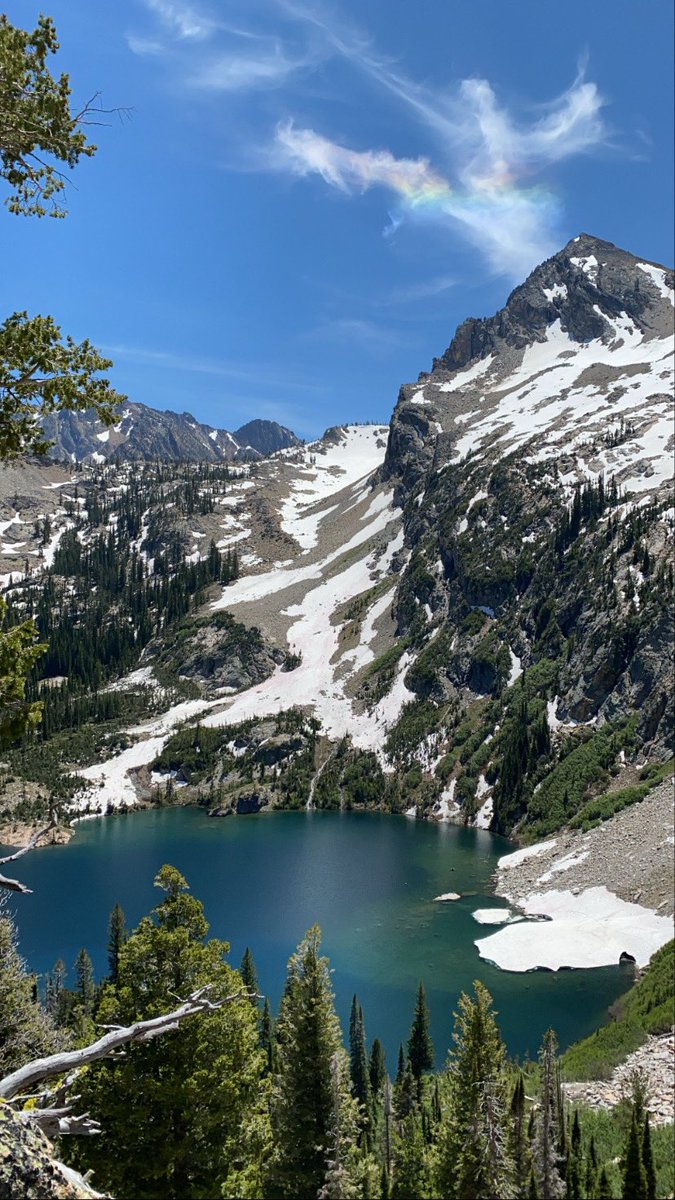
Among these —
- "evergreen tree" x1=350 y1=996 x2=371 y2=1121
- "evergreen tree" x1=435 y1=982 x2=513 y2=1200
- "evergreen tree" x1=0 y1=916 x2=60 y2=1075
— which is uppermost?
"evergreen tree" x1=0 y1=916 x2=60 y2=1075

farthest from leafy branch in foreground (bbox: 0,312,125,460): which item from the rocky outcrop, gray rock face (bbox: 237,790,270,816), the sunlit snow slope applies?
the rocky outcrop

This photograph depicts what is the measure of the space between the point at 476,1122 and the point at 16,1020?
12.0 meters

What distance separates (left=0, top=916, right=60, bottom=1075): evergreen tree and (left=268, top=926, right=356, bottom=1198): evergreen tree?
6.82 m

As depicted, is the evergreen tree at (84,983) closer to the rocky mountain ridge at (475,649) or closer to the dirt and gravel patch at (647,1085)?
the dirt and gravel patch at (647,1085)

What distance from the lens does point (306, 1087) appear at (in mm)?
16406

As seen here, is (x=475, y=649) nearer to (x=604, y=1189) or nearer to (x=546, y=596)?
(x=546, y=596)

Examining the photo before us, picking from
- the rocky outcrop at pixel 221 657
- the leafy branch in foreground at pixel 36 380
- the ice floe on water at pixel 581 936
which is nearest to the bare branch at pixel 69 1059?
the leafy branch in foreground at pixel 36 380

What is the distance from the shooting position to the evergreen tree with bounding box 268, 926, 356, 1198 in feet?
51.9

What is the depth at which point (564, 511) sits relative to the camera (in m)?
133

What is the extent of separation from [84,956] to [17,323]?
53983 mm

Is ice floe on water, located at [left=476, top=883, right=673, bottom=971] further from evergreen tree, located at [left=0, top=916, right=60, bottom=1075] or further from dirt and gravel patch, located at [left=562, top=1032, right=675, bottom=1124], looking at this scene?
evergreen tree, located at [left=0, top=916, right=60, bottom=1075]

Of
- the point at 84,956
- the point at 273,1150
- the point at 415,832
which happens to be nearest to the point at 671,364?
the point at 415,832

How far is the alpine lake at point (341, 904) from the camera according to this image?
48.8m

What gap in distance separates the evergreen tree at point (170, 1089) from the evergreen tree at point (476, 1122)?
6158 millimetres
